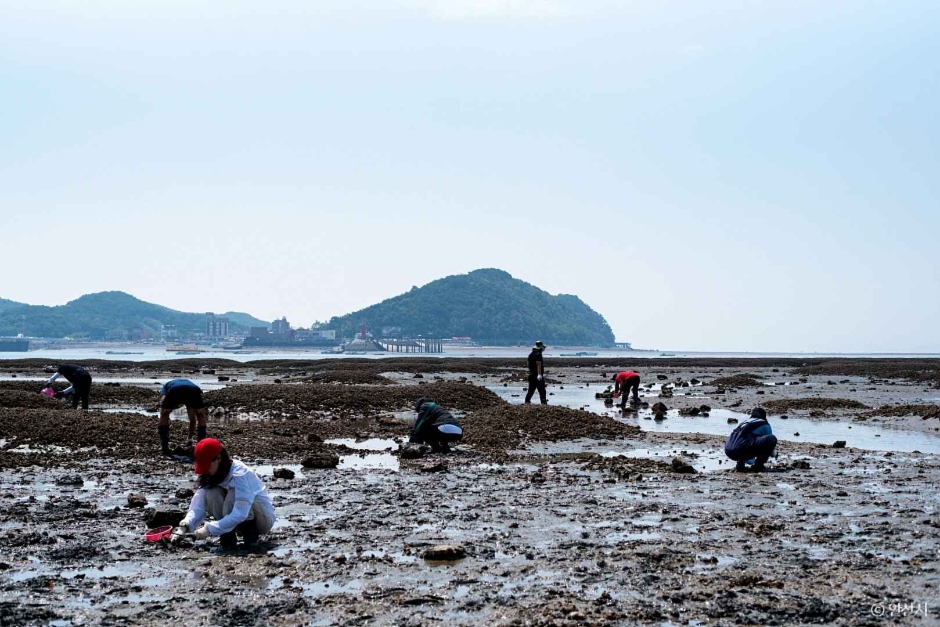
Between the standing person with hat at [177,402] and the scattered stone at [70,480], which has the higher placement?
the standing person with hat at [177,402]

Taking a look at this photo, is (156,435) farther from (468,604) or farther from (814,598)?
(814,598)

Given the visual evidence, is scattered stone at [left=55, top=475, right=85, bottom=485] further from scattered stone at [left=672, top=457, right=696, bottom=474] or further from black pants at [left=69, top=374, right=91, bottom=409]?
black pants at [left=69, top=374, right=91, bottom=409]

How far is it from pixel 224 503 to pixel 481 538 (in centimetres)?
290

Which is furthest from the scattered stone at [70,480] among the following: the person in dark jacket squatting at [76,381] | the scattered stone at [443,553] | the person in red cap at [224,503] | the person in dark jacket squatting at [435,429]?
the person in dark jacket squatting at [76,381]

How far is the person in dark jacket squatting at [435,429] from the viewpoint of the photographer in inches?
725

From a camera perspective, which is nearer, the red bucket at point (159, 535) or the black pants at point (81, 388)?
the red bucket at point (159, 535)

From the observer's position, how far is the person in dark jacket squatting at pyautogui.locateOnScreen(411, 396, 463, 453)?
1841 centimetres

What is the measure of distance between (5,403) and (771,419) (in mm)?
23062

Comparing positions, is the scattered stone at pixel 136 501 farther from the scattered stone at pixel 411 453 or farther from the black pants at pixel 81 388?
the black pants at pixel 81 388

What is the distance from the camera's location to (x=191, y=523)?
9.51 m

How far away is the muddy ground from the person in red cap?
0.81ft

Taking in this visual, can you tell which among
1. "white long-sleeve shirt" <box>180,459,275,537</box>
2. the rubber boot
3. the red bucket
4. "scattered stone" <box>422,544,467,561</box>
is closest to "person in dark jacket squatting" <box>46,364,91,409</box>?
the rubber boot

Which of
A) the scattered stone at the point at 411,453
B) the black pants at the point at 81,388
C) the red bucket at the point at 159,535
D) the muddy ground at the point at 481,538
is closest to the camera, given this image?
the muddy ground at the point at 481,538

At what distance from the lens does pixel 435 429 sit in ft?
60.4
